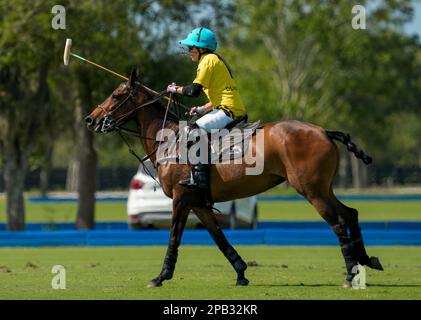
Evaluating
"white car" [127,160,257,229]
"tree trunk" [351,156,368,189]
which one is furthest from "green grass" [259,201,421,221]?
"tree trunk" [351,156,368,189]

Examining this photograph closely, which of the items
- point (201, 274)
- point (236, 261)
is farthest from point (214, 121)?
point (201, 274)

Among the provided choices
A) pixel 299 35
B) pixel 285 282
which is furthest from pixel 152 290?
pixel 299 35

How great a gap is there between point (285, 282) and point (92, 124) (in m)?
3.17

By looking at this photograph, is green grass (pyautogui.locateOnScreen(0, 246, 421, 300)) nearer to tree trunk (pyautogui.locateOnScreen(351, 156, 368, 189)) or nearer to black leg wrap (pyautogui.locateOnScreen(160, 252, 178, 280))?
black leg wrap (pyautogui.locateOnScreen(160, 252, 178, 280))

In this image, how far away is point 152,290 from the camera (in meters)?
13.7

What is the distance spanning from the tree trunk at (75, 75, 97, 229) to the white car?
371cm

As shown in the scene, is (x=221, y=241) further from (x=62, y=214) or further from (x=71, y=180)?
(x=71, y=180)

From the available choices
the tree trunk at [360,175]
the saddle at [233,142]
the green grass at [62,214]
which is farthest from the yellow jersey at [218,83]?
the tree trunk at [360,175]

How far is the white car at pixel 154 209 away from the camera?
2642 cm

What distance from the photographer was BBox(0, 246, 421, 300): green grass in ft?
43.3

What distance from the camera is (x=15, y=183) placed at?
1129 inches

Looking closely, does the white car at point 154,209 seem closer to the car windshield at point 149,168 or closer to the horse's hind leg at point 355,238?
the car windshield at point 149,168
